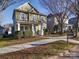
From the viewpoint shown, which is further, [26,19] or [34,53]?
[26,19]

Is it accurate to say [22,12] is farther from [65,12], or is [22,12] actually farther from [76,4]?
[76,4]

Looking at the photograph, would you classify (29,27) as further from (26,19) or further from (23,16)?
(23,16)

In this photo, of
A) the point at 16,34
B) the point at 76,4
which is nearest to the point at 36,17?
the point at 16,34

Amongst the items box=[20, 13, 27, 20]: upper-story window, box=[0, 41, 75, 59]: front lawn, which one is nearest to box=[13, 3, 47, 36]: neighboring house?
box=[20, 13, 27, 20]: upper-story window

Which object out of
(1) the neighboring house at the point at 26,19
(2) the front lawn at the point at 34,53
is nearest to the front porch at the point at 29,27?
(1) the neighboring house at the point at 26,19

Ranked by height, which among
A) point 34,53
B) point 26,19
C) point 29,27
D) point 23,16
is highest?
point 23,16

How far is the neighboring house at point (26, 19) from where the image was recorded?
43.5 meters

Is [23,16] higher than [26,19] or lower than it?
higher

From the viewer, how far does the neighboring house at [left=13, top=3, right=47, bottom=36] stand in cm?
4346

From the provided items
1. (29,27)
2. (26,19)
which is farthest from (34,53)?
(26,19)

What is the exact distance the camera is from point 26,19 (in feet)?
150

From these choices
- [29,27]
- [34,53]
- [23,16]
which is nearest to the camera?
[34,53]

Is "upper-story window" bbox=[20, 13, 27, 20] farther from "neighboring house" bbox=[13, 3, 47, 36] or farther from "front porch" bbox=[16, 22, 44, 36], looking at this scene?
"front porch" bbox=[16, 22, 44, 36]

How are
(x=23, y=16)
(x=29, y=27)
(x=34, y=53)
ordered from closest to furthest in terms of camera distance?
(x=34, y=53) → (x=23, y=16) → (x=29, y=27)
